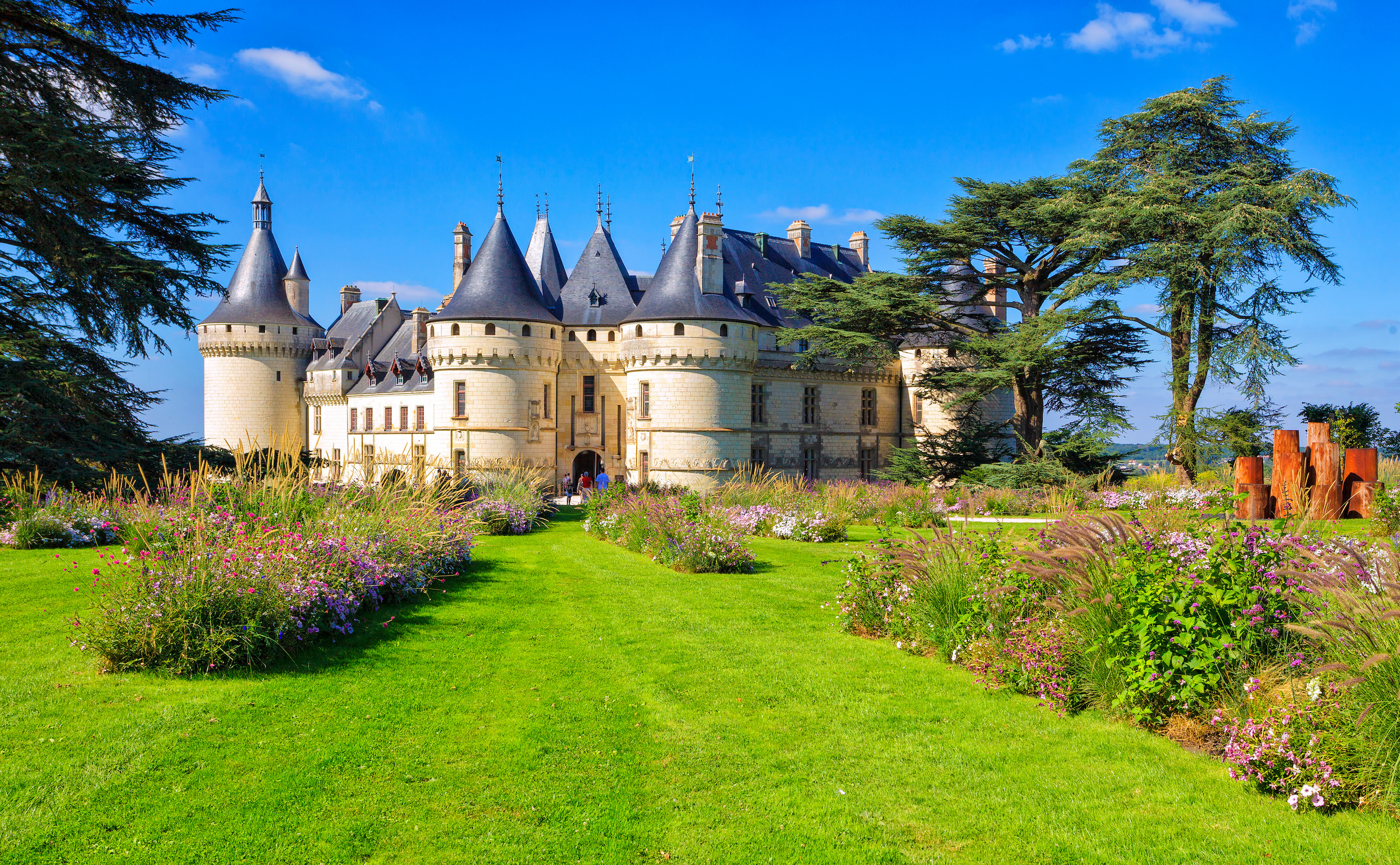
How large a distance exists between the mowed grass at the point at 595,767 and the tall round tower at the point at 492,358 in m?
20.3

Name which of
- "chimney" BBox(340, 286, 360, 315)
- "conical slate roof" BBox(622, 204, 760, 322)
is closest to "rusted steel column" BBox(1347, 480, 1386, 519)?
"conical slate roof" BBox(622, 204, 760, 322)

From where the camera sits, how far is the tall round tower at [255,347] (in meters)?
40.0

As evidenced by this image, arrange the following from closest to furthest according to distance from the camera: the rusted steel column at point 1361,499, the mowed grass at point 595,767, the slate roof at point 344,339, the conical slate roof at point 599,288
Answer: the mowed grass at point 595,767, the rusted steel column at point 1361,499, the conical slate roof at point 599,288, the slate roof at point 344,339

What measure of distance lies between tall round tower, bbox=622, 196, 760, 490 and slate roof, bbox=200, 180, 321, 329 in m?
21.0

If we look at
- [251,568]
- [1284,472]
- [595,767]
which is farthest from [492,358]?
[595,767]

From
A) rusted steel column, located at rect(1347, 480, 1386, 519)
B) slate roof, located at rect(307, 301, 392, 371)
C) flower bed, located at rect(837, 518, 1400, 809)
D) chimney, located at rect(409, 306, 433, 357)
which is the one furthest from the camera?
slate roof, located at rect(307, 301, 392, 371)

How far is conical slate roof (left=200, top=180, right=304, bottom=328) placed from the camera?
40062 mm

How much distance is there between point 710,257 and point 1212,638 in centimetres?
2453

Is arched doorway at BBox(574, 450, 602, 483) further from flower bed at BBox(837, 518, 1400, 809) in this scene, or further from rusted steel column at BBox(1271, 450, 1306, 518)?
flower bed at BBox(837, 518, 1400, 809)

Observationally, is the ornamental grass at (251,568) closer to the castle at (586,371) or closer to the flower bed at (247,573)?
the flower bed at (247,573)

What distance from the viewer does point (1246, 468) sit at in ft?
51.0

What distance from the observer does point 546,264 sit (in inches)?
1283

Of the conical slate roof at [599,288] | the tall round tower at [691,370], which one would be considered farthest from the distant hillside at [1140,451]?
the conical slate roof at [599,288]

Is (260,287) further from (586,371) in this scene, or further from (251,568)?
(251,568)
